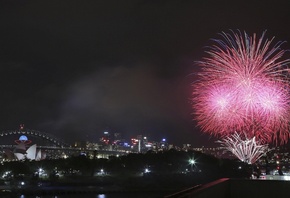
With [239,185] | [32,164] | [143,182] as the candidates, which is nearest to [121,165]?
[143,182]

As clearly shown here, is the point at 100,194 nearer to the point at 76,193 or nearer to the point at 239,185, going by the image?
the point at 76,193

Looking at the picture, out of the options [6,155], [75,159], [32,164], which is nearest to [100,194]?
[75,159]

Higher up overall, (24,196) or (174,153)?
(174,153)

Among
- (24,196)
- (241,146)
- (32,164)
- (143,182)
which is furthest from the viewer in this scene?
(32,164)

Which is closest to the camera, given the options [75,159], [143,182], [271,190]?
[271,190]

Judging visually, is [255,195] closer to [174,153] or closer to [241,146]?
[241,146]

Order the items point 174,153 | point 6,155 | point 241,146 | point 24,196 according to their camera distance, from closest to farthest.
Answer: point 241,146 → point 24,196 → point 174,153 → point 6,155

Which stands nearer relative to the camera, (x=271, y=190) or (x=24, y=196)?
(x=271, y=190)

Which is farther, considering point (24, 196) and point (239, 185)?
point (24, 196)

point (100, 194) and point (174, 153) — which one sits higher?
point (174, 153)
